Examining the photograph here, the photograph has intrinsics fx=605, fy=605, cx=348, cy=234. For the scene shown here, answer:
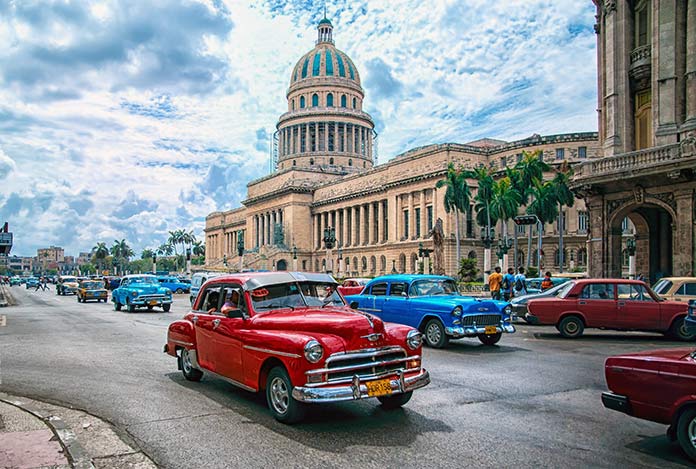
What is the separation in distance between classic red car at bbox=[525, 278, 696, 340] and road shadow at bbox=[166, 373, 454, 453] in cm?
976

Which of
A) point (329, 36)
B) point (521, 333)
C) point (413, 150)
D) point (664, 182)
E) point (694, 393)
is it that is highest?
point (329, 36)

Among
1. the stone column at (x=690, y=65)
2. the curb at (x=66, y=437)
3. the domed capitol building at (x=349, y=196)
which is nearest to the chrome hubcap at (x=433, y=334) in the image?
the curb at (x=66, y=437)

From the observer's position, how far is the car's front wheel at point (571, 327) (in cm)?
1636

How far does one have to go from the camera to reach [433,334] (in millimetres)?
13820

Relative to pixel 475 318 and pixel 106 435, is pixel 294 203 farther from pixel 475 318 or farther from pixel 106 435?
pixel 106 435

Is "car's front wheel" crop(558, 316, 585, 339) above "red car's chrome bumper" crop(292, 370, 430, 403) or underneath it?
underneath

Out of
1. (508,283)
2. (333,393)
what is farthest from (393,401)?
(508,283)

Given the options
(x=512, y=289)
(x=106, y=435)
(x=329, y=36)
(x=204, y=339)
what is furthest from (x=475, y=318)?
(x=329, y=36)

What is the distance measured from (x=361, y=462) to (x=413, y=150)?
7822 cm

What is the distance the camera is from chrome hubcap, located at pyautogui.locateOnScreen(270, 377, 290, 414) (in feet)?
23.2

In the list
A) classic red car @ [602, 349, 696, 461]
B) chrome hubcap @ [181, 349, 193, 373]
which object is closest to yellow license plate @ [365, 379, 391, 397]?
classic red car @ [602, 349, 696, 461]

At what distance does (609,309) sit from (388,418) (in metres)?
10.7

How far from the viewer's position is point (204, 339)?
9031mm

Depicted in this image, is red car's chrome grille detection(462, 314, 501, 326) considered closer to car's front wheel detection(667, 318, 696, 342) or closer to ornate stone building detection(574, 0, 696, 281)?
car's front wheel detection(667, 318, 696, 342)
